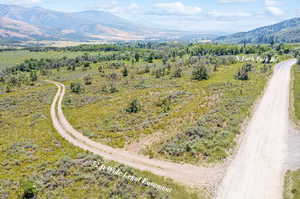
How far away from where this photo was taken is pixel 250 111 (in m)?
38.5

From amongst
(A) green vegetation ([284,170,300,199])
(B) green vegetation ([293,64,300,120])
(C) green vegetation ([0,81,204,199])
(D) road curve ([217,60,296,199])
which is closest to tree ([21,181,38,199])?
(C) green vegetation ([0,81,204,199])

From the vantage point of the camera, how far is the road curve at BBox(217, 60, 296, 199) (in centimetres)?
1967

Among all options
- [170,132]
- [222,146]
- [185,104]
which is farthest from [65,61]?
[222,146]

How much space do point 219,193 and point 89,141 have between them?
20.1 metres

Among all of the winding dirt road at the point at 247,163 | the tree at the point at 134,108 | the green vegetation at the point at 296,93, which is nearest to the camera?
the winding dirt road at the point at 247,163

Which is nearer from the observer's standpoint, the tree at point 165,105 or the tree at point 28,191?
the tree at point 28,191

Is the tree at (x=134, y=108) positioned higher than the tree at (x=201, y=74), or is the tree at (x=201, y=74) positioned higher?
the tree at (x=201, y=74)

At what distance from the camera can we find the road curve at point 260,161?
19672 millimetres

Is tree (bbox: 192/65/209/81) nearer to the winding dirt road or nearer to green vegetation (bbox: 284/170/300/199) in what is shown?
the winding dirt road

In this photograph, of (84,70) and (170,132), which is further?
(84,70)

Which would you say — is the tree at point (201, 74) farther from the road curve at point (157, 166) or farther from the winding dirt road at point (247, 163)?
the road curve at point (157, 166)

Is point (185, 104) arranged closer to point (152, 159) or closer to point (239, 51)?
point (152, 159)

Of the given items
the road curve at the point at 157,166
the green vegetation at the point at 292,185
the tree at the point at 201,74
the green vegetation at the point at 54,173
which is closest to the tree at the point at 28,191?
the green vegetation at the point at 54,173

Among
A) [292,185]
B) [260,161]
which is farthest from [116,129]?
[292,185]
